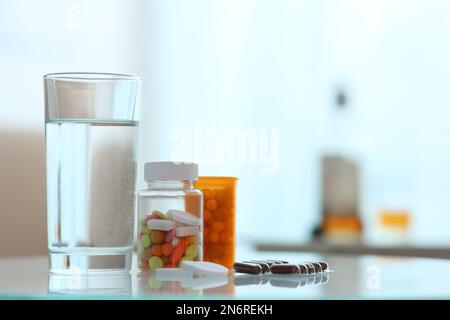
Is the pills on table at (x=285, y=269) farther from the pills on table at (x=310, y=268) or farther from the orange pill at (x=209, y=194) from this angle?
the orange pill at (x=209, y=194)

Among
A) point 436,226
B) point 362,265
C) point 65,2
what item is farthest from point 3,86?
point 436,226

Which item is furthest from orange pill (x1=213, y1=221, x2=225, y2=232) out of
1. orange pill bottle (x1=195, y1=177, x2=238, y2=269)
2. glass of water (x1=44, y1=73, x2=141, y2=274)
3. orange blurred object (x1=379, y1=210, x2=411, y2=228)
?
orange blurred object (x1=379, y1=210, x2=411, y2=228)

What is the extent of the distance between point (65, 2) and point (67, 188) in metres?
0.75

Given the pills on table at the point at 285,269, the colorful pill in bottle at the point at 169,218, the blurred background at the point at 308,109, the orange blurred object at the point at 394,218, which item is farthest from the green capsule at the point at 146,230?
the orange blurred object at the point at 394,218

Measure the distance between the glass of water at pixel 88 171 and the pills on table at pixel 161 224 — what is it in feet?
0.08

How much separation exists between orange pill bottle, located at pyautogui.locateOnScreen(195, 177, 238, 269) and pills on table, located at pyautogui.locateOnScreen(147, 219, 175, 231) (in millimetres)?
78

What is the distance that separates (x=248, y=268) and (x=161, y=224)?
0.32 feet

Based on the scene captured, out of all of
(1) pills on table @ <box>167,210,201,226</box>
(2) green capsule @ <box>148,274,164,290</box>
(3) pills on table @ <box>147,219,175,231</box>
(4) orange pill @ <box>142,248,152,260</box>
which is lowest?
(2) green capsule @ <box>148,274,164,290</box>

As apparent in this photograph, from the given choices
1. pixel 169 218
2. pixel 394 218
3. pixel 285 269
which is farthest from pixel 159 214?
pixel 394 218

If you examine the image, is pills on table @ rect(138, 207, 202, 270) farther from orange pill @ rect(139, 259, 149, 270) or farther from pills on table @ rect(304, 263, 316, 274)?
pills on table @ rect(304, 263, 316, 274)

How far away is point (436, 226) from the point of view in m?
2.05

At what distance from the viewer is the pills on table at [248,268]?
794mm

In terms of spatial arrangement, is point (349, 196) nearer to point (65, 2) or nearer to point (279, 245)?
point (279, 245)

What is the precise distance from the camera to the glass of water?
781mm
